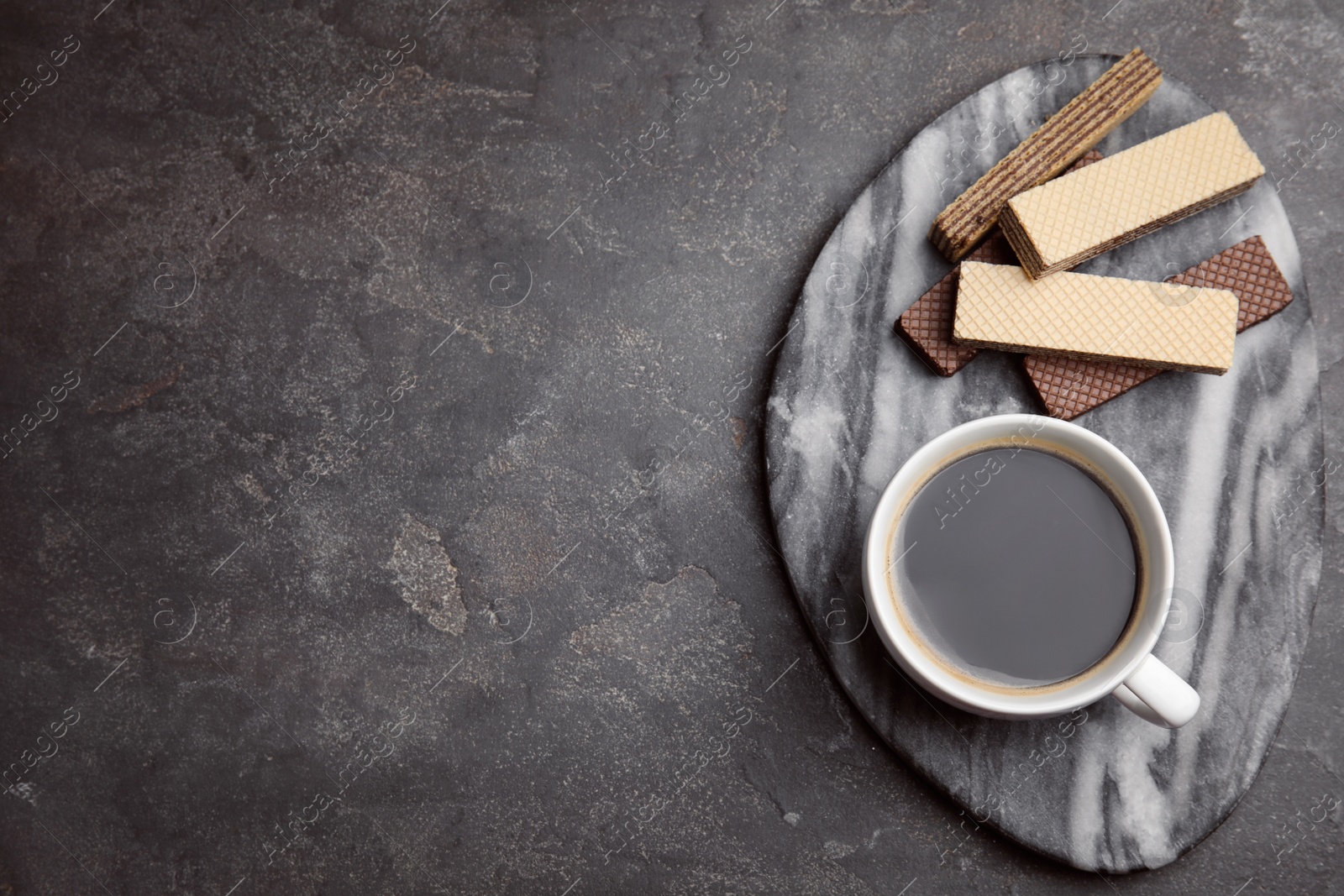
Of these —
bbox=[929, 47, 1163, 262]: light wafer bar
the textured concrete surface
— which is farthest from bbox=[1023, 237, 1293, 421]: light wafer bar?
the textured concrete surface

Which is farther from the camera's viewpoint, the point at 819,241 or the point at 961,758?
the point at 819,241

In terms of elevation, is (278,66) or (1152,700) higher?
(278,66)

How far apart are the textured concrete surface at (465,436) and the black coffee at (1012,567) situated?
9.8 inches

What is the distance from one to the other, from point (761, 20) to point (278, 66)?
0.71 metres

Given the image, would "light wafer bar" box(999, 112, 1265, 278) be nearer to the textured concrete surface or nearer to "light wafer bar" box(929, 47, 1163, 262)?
"light wafer bar" box(929, 47, 1163, 262)

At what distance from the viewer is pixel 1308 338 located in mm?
980

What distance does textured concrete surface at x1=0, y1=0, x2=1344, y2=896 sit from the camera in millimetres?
1151

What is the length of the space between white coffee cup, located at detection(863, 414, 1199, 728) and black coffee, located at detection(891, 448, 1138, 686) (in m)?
0.02

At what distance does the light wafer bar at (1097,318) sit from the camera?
3.14 feet

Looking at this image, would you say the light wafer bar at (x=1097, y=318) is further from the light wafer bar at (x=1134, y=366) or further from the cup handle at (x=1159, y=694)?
the cup handle at (x=1159, y=694)

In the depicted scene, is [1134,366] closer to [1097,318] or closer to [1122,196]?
[1097,318]

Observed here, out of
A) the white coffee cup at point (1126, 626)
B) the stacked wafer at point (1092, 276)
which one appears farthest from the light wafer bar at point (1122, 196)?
the white coffee cup at point (1126, 626)

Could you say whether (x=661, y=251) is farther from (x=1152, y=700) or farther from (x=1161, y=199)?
(x=1152, y=700)

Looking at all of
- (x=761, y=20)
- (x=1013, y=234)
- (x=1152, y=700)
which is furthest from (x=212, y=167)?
(x=1152, y=700)
